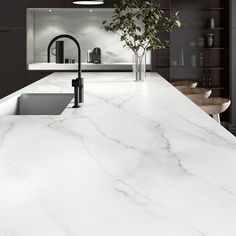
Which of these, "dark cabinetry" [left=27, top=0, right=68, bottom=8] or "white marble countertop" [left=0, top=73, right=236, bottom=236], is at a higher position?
"dark cabinetry" [left=27, top=0, right=68, bottom=8]

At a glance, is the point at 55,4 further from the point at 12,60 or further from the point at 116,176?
the point at 116,176

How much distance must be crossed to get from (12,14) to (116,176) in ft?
20.0

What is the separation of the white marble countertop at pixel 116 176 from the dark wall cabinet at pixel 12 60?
5033 mm

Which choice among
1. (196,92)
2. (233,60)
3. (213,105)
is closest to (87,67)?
(233,60)

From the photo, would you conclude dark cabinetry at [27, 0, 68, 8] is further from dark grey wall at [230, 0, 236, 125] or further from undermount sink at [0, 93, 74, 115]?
undermount sink at [0, 93, 74, 115]

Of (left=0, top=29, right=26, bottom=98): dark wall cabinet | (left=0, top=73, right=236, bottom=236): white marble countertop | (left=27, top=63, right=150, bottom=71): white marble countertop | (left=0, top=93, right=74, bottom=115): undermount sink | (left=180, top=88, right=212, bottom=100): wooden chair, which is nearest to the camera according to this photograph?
(left=0, top=73, right=236, bottom=236): white marble countertop

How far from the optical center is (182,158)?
4.65 ft

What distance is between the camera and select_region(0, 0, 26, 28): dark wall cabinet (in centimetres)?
699

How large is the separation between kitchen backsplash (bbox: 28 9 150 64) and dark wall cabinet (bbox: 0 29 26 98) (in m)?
0.44

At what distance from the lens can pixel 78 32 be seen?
762 centimetres

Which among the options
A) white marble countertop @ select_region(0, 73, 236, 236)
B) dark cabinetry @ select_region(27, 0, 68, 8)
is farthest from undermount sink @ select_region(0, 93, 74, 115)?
dark cabinetry @ select_region(27, 0, 68, 8)

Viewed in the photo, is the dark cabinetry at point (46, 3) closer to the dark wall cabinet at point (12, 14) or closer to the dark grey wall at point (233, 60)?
the dark wall cabinet at point (12, 14)

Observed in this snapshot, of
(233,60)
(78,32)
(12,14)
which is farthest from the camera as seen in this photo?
(78,32)

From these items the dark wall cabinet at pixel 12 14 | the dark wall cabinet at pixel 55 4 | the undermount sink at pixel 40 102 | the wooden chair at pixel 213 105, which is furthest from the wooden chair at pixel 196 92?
the dark wall cabinet at pixel 12 14
